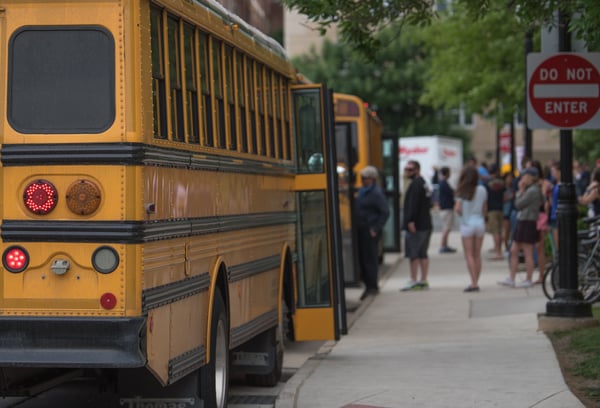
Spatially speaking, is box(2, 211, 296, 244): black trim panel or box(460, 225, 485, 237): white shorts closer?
box(2, 211, 296, 244): black trim panel

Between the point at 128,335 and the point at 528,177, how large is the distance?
44.4ft

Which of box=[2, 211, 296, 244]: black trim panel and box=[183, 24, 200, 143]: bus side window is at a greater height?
box=[183, 24, 200, 143]: bus side window

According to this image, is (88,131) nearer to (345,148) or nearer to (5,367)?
(5,367)

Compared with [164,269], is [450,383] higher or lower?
lower

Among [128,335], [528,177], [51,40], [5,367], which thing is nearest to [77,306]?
[128,335]

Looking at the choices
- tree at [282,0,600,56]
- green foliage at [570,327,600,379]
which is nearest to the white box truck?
green foliage at [570,327,600,379]

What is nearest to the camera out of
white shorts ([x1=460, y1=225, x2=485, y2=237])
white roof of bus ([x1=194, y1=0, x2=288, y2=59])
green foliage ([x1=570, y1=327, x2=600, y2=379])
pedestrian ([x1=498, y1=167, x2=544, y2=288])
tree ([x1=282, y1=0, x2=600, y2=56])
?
white roof of bus ([x1=194, y1=0, x2=288, y2=59])

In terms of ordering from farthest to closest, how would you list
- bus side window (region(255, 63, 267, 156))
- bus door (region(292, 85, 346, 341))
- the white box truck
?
the white box truck, bus door (region(292, 85, 346, 341)), bus side window (region(255, 63, 267, 156))

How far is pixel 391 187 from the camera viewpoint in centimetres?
2891

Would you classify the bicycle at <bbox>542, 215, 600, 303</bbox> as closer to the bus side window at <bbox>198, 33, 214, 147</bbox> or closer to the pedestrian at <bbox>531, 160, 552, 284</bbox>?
the pedestrian at <bbox>531, 160, 552, 284</bbox>

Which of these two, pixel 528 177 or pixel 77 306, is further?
pixel 528 177

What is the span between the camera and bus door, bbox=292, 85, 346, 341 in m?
12.8

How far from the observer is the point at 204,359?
8.73 meters

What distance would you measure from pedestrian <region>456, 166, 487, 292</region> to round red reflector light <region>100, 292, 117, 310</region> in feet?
43.4
